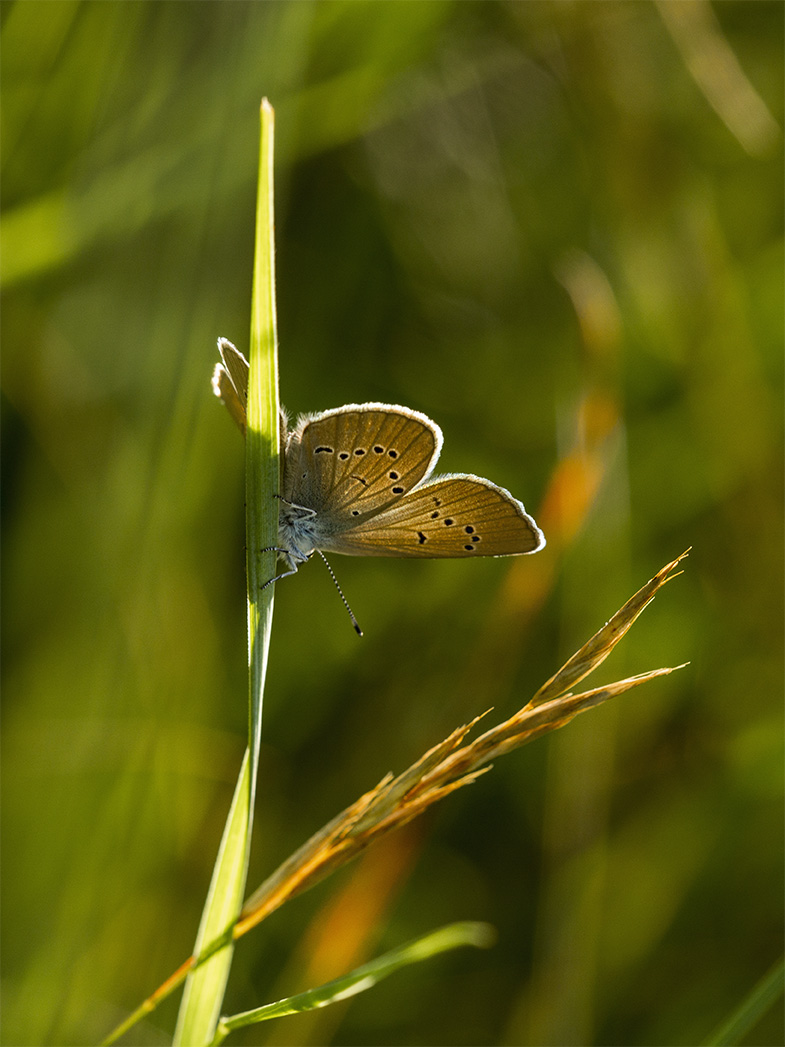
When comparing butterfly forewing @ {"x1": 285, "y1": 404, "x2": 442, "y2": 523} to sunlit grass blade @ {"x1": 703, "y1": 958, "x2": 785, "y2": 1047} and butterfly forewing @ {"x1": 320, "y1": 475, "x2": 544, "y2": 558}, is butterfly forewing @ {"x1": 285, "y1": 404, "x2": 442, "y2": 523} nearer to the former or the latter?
butterfly forewing @ {"x1": 320, "y1": 475, "x2": 544, "y2": 558}

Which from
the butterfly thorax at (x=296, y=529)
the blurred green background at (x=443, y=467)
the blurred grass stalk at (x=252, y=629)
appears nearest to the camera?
the blurred grass stalk at (x=252, y=629)

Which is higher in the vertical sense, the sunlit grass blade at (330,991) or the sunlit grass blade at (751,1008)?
the sunlit grass blade at (330,991)

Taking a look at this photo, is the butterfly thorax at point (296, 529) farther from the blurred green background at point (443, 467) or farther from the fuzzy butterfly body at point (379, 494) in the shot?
the blurred green background at point (443, 467)

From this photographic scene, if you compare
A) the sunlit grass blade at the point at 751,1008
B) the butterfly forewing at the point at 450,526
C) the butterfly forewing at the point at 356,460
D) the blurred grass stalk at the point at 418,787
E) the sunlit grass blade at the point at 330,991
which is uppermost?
the butterfly forewing at the point at 356,460

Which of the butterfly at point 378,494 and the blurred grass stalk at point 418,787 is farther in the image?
the butterfly at point 378,494

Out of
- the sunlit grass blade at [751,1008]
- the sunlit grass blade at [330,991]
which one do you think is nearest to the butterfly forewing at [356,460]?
the sunlit grass blade at [330,991]

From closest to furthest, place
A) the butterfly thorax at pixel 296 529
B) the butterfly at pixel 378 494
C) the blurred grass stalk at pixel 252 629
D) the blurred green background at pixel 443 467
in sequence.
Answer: the blurred grass stalk at pixel 252 629 < the butterfly at pixel 378 494 < the butterfly thorax at pixel 296 529 < the blurred green background at pixel 443 467

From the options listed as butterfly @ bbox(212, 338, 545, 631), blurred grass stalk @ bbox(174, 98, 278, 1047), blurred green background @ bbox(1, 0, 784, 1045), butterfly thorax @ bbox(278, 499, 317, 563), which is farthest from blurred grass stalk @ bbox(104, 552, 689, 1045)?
blurred green background @ bbox(1, 0, 784, 1045)
